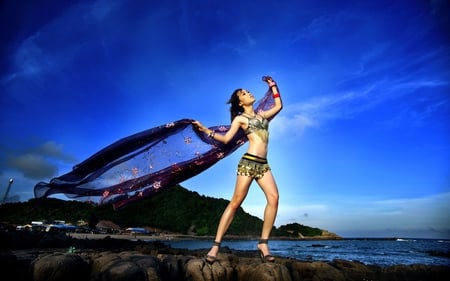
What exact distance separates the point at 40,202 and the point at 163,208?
10848 centimetres

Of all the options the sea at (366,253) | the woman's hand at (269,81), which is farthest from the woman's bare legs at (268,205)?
the sea at (366,253)

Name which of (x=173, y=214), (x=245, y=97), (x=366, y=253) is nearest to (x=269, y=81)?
(x=245, y=97)

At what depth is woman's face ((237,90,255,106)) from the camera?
15.7ft

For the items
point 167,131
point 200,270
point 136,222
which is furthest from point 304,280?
point 136,222

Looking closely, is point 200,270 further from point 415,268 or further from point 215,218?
point 215,218

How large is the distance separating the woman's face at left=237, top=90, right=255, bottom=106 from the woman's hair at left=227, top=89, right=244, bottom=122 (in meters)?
0.07

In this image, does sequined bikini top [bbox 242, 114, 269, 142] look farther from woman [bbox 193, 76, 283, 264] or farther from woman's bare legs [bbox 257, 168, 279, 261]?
woman's bare legs [bbox 257, 168, 279, 261]

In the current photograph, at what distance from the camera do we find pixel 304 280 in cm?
478

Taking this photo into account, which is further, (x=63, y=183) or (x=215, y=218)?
(x=215, y=218)

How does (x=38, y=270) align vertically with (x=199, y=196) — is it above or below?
below

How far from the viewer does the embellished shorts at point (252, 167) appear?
168 inches

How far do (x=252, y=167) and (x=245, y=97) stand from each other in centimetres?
132

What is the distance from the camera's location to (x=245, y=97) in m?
4.80

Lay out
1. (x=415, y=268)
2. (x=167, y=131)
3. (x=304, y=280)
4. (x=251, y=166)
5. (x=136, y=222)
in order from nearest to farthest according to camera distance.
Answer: (x=251, y=166), (x=304, y=280), (x=167, y=131), (x=415, y=268), (x=136, y=222)
